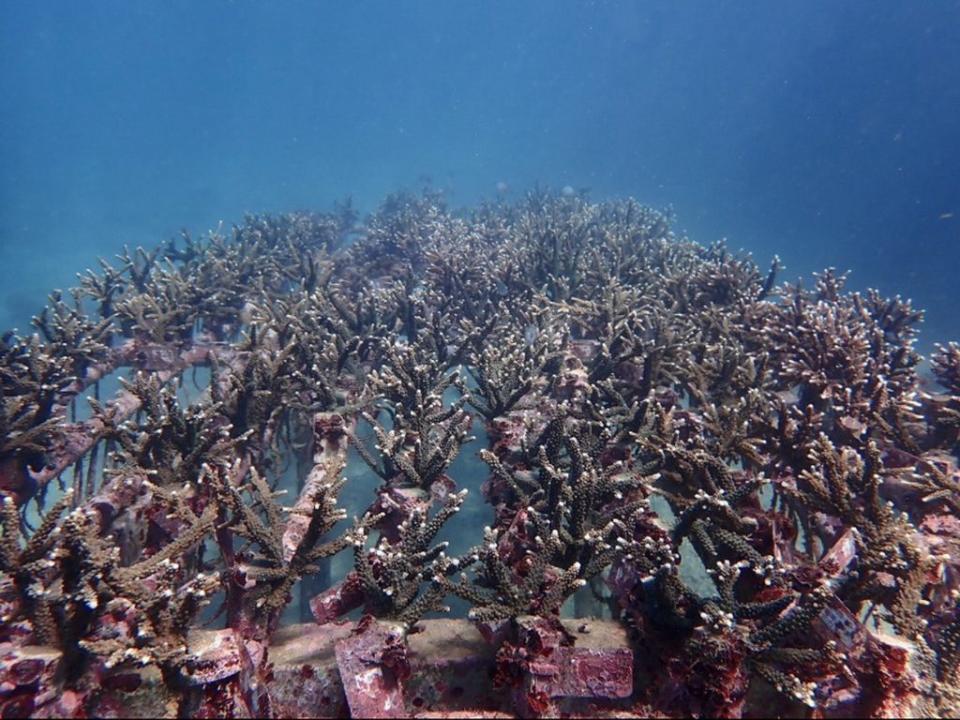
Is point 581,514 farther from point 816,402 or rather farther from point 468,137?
point 468,137

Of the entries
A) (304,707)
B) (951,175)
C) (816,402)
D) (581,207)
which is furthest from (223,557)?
→ (951,175)

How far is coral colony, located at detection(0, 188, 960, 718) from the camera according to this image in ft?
7.73

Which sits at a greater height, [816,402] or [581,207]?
[581,207]

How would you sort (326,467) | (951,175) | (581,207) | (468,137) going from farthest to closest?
(468,137)
(951,175)
(581,207)
(326,467)

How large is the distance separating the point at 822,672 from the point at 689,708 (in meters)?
0.72

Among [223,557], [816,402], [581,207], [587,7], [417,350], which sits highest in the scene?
[587,7]

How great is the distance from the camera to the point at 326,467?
4.01 metres

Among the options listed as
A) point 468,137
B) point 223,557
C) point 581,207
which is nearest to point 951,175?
point 581,207

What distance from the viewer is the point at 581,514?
3115 millimetres

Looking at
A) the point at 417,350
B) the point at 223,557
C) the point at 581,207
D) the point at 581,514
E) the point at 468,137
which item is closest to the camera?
the point at 581,514

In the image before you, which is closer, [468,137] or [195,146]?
[195,146]

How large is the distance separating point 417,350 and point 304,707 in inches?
146

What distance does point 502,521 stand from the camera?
11.5 ft

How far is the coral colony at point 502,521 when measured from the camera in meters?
2.36
